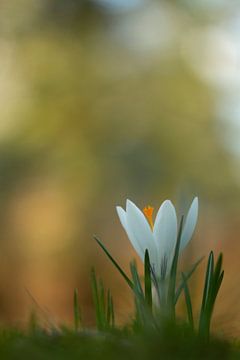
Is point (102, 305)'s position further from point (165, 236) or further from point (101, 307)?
point (165, 236)

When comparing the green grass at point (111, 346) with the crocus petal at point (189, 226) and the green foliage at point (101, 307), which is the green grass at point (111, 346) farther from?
the crocus petal at point (189, 226)

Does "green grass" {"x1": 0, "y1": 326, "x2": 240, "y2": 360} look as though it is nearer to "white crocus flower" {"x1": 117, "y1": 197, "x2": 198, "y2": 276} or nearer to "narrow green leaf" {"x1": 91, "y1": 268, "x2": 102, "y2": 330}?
"narrow green leaf" {"x1": 91, "y1": 268, "x2": 102, "y2": 330}

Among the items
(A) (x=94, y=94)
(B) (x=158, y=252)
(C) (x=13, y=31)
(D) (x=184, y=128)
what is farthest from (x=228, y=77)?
(B) (x=158, y=252)

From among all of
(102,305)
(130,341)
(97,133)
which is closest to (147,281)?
(102,305)

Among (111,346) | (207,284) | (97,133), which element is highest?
(97,133)

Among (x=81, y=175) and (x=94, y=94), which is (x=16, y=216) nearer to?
(x=81, y=175)

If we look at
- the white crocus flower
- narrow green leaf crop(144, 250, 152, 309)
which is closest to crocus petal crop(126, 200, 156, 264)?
the white crocus flower
